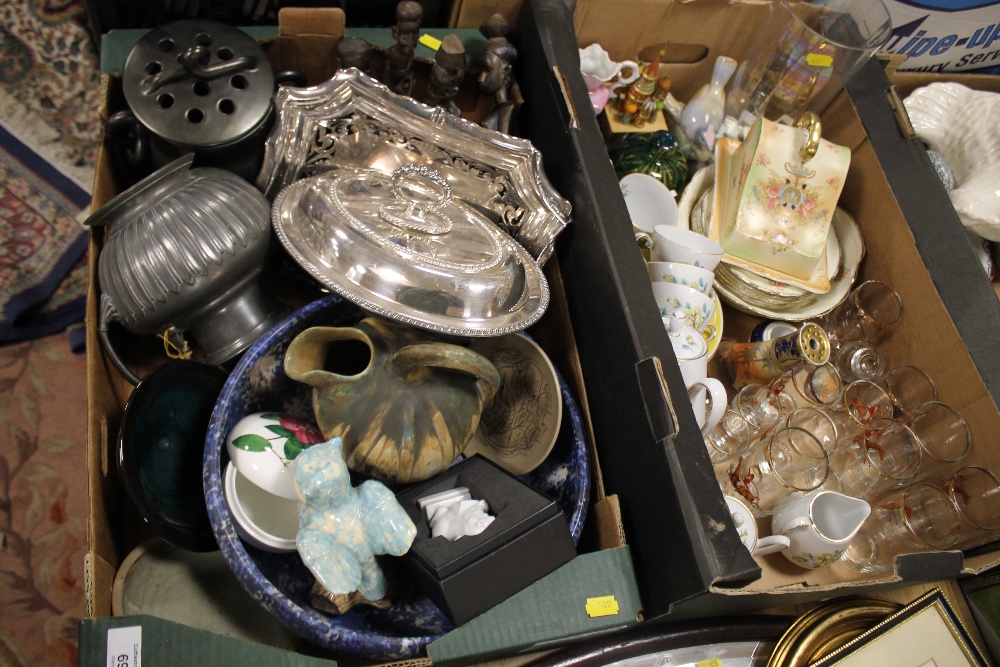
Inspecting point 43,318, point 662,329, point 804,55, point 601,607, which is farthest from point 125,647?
point 804,55

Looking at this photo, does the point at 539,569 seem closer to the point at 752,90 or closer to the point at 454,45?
the point at 454,45

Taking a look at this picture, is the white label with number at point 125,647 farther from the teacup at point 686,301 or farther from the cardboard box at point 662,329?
the teacup at point 686,301

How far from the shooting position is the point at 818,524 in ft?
2.95

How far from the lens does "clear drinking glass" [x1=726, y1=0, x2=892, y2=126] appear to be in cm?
115

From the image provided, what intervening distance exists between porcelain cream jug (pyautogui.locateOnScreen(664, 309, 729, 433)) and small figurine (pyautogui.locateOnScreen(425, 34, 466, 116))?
0.48 meters

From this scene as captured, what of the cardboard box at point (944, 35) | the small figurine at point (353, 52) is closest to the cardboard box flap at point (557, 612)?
the small figurine at point (353, 52)

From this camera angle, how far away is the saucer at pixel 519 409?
2.81 feet

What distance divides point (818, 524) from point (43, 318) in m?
1.42

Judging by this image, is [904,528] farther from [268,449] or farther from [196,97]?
[196,97]

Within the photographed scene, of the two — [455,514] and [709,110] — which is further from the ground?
[709,110]

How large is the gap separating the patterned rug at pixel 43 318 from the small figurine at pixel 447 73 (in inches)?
23.5

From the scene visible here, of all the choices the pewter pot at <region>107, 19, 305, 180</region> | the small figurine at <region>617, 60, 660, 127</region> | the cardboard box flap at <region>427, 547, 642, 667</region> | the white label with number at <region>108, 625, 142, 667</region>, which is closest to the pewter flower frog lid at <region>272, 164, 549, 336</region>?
the pewter pot at <region>107, 19, 305, 180</region>

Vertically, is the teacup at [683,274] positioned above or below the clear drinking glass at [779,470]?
above

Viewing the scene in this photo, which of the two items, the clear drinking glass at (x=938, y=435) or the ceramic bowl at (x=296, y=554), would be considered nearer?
the ceramic bowl at (x=296, y=554)
